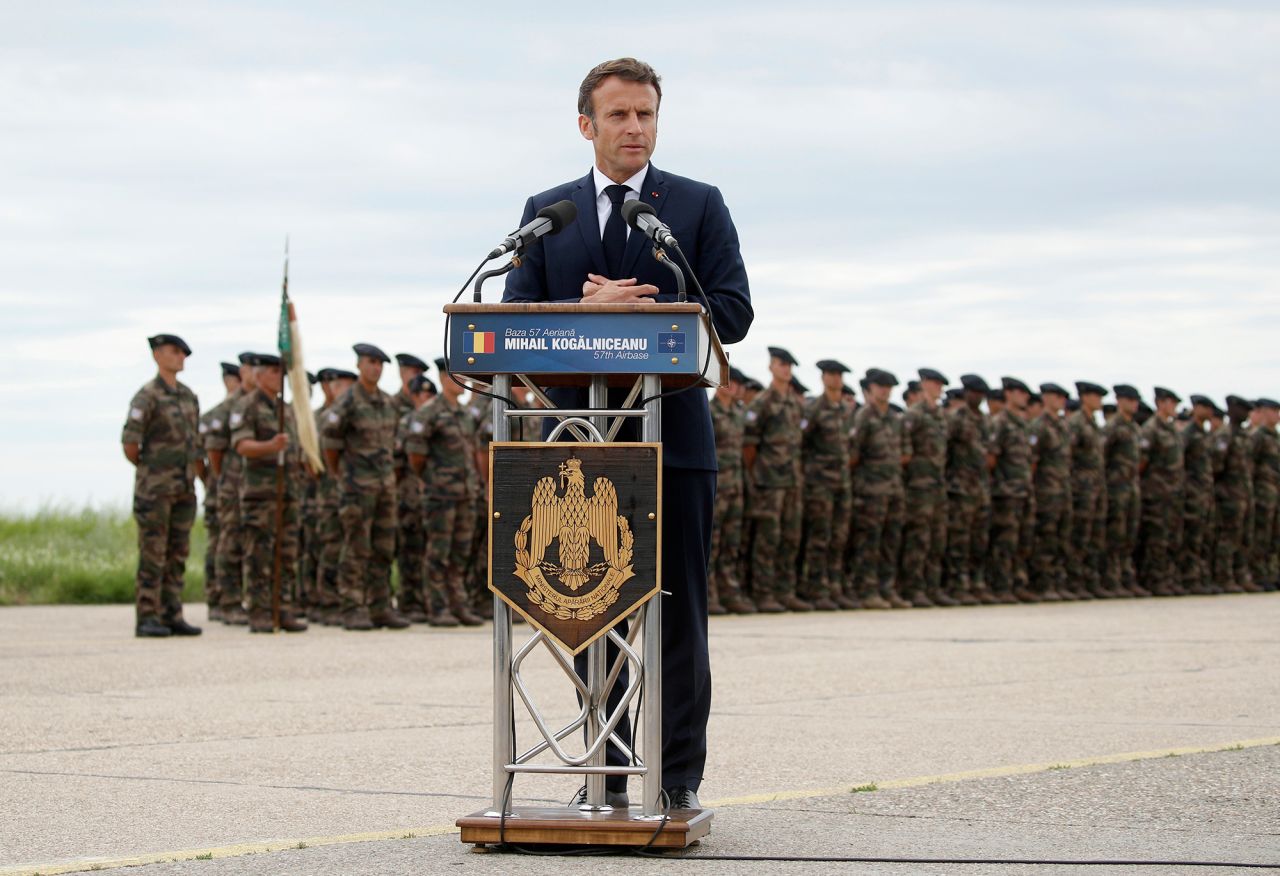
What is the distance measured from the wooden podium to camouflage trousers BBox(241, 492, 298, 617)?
33.7 ft

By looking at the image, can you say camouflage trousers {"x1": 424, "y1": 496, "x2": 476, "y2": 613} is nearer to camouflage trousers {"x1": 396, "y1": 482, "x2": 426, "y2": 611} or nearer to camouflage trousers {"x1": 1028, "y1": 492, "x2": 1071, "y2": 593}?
camouflage trousers {"x1": 396, "y1": 482, "x2": 426, "y2": 611}

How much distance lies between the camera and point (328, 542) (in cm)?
1562

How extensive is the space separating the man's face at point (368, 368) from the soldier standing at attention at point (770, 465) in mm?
4313

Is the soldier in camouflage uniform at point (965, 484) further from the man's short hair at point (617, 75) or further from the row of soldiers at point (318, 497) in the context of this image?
the man's short hair at point (617, 75)

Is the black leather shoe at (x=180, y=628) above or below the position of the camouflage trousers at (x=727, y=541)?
below

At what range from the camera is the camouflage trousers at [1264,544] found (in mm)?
25406

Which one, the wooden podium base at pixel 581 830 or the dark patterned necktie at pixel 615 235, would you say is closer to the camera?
the wooden podium base at pixel 581 830

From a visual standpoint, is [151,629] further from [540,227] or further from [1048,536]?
[1048,536]

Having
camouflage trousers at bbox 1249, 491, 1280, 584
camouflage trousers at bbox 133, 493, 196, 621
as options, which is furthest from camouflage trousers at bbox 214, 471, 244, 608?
camouflage trousers at bbox 1249, 491, 1280, 584

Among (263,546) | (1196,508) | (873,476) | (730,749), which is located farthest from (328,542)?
(1196,508)

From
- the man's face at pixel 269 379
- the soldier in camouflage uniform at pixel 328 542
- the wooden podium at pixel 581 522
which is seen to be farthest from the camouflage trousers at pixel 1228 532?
the wooden podium at pixel 581 522

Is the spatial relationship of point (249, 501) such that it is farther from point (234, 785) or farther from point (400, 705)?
point (234, 785)

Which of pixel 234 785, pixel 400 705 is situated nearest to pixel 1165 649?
pixel 400 705

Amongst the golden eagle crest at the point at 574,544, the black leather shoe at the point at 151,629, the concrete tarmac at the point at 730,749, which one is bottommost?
the concrete tarmac at the point at 730,749
